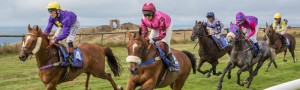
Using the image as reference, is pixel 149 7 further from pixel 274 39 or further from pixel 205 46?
pixel 274 39

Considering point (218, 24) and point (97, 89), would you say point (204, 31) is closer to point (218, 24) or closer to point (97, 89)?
point (218, 24)

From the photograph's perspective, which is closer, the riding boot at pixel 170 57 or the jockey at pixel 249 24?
the riding boot at pixel 170 57

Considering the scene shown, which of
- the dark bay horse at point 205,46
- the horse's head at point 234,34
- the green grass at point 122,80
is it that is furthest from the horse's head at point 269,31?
the horse's head at point 234,34

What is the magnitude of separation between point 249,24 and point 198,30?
1.37 meters

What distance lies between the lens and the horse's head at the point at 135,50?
249 inches

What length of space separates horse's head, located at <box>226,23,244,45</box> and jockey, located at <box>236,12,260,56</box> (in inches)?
6.3

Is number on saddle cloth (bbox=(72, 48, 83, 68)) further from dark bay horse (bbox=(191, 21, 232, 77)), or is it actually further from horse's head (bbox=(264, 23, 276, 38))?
horse's head (bbox=(264, 23, 276, 38))

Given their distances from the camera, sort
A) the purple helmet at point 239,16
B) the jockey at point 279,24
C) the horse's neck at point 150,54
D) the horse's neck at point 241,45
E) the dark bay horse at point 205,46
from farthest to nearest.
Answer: the jockey at point 279,24, the dark bay horse at point 205,46, the purple helmet at point 239,16, the horse's neck at point 241,45, the horse's neck at point 150,54

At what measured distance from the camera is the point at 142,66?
666 centimetres

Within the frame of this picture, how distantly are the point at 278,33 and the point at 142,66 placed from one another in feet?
35.8

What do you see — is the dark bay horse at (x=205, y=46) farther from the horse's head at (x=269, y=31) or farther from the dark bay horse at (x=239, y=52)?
the horse's head at (x=269, y=31)

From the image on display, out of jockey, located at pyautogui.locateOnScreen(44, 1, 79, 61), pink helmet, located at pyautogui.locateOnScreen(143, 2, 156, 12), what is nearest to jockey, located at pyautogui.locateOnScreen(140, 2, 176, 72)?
pink helmet, located at pyautogui.locateOnScreen(143, 2, 156, 12)

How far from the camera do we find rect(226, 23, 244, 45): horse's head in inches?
418

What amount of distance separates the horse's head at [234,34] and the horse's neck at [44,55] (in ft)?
14.8
